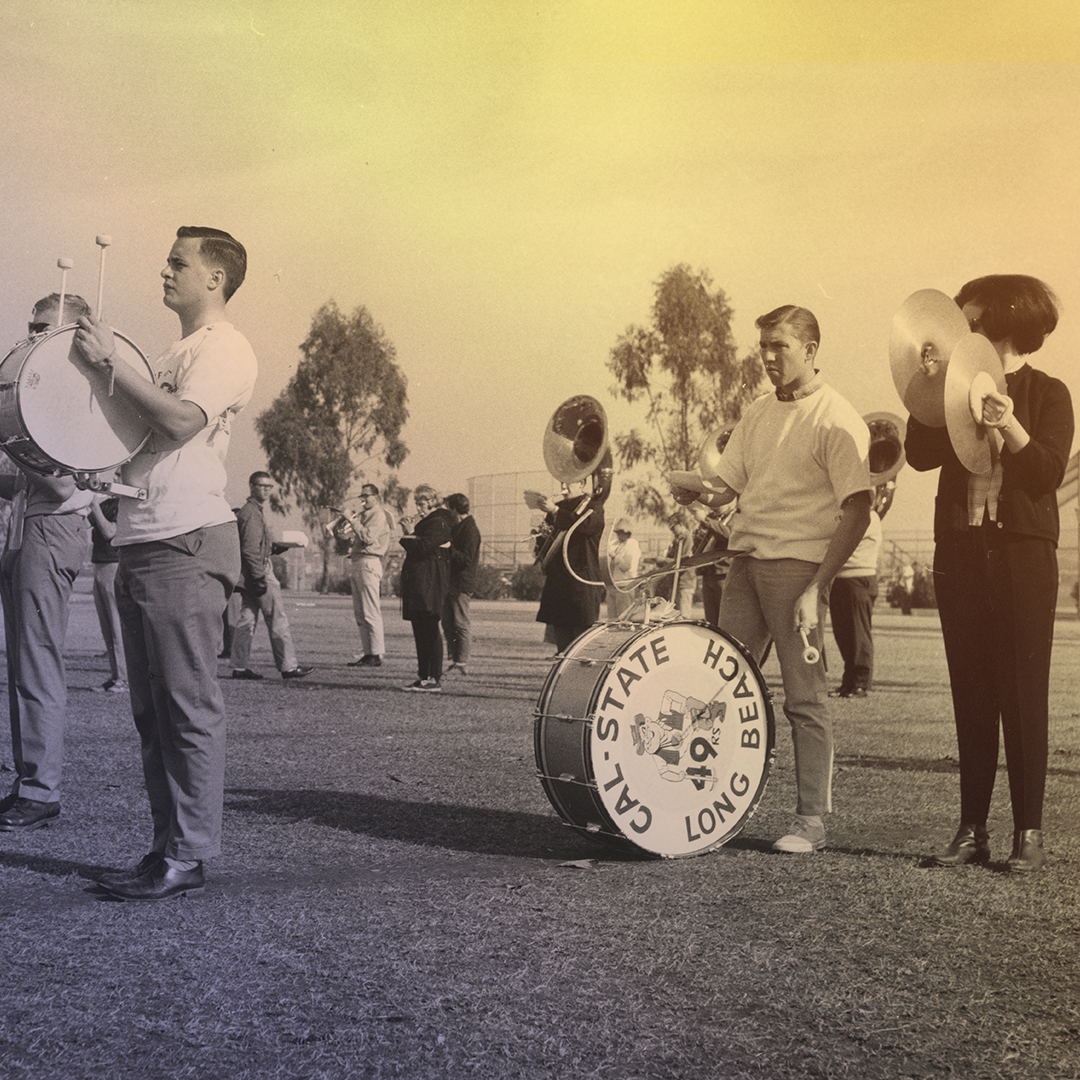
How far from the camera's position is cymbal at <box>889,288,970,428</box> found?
13.0 ft

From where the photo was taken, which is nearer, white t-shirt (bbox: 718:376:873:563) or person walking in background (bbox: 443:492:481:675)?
white t-shirt (bbox: 718:376:873:563)

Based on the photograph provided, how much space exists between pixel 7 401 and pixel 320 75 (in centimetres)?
733

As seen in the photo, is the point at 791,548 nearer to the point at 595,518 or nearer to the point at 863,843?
the point at 863,843

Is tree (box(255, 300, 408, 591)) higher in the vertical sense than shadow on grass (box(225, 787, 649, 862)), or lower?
higher

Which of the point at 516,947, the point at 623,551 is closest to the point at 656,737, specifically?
the point at 516,947

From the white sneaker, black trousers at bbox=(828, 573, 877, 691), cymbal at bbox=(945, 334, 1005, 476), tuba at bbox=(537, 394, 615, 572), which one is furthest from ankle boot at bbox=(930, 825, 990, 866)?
black trousers at bbox=(828, 573, 877, 691)

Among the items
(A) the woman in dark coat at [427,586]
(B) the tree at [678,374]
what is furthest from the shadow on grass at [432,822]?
(B) the tree at [678,374]

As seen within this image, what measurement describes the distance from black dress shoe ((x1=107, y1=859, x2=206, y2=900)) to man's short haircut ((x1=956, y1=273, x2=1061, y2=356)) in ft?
10.1

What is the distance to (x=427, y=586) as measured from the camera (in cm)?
1051

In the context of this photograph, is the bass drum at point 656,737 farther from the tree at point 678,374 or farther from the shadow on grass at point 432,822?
the tree at point 678,374

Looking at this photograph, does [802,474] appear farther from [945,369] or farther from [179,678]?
[179,678]

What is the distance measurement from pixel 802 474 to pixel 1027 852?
146 centimetres

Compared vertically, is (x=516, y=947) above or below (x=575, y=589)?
below

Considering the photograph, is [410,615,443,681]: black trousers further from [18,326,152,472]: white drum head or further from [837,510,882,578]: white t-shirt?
[18,326,152,472]: white drum head
